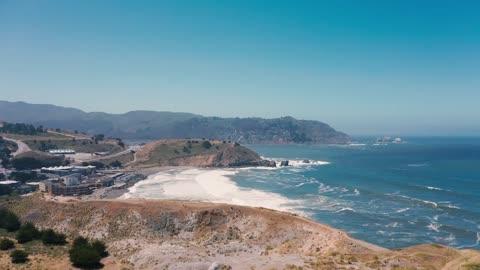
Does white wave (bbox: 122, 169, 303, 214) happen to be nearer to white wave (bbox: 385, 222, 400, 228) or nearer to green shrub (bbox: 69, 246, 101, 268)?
white wave (bbox: 385, 222, 400, 228)

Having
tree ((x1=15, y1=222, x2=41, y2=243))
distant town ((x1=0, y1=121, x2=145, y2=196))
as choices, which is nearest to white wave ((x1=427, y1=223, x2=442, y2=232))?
tree ((x1=15, y1=222, x2=41, y2=243))

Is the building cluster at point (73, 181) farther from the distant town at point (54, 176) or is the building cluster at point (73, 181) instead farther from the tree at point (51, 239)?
the tree at point (51, 239)

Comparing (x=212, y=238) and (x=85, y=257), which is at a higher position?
(x=85, y=257)

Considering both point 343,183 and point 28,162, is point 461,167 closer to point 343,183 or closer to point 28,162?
point 343,183

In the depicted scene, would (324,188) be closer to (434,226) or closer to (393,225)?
(393,225)

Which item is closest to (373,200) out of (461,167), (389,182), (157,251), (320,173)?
(389,182)

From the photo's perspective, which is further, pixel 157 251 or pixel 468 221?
pixel 468 221

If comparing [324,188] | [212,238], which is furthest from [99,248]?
[324,188]
